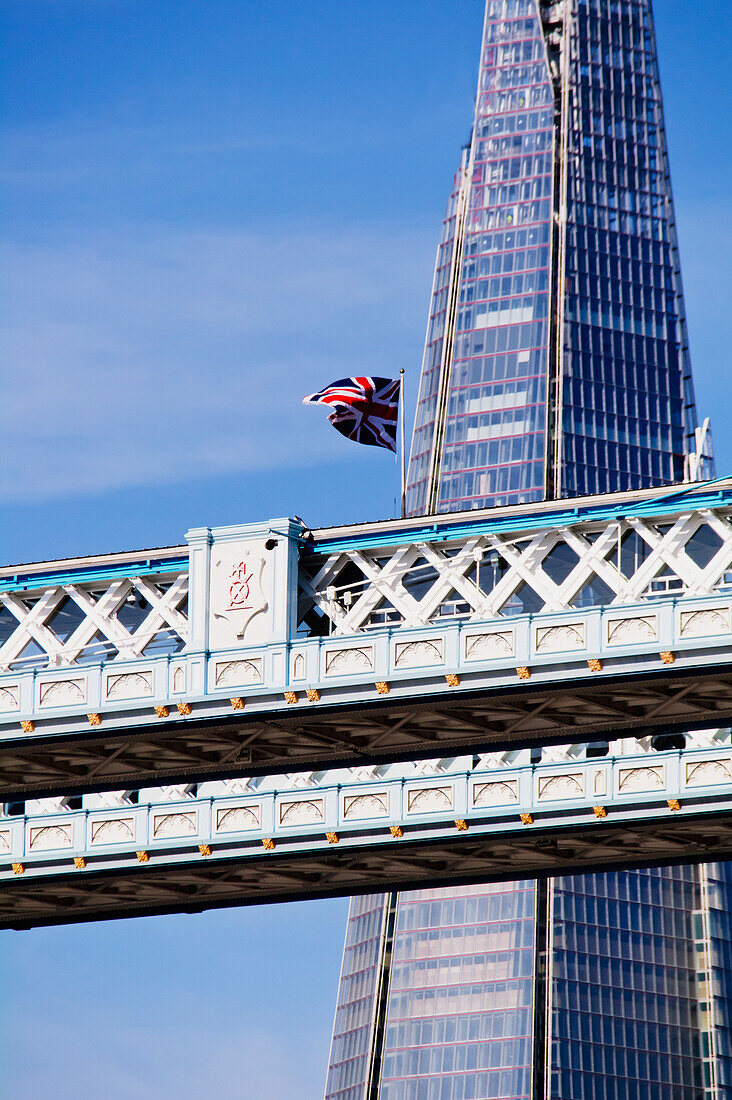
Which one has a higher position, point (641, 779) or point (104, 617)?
point (104, 617)

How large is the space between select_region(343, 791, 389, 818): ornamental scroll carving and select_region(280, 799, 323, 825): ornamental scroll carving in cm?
77

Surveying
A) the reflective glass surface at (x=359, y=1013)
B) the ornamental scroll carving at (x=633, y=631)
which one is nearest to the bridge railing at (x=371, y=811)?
the ornamental scroll carving at (x=633, y=631)

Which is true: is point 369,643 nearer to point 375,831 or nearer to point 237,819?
point 375,831

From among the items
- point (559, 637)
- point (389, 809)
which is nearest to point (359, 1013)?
point (389, 809)

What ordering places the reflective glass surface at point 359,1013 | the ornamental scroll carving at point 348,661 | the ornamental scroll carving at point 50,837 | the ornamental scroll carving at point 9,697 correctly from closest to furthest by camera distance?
the ornamental scroll carving at point 348,661
the ornamental scroll carving at point 9,697
the ornamental scroll carving at point 50,837
the reflective glass surface at point 359,1013

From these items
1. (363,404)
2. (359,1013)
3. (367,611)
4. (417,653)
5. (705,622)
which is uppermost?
(359,1013)

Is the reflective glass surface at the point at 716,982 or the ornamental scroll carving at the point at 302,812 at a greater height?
the reflective glass surface at the point at 716,982

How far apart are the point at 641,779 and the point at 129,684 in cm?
1422

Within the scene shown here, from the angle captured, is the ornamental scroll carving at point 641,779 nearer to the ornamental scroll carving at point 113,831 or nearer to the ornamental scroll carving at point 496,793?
the ornamental scroll carving at point 496,793

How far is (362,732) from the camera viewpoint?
6175cm

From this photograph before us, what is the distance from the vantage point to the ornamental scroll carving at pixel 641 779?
58719 millimetres

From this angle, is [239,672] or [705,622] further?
[239,672]

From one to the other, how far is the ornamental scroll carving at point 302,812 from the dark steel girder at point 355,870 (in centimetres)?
106

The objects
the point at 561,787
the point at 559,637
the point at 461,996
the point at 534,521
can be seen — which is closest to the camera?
the point at 559,637
